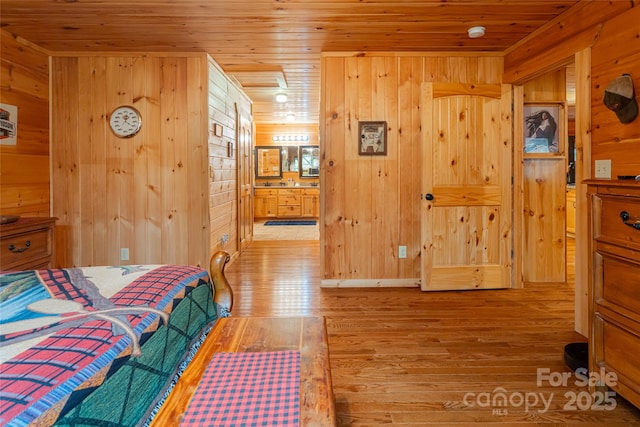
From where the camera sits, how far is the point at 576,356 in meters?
2.16

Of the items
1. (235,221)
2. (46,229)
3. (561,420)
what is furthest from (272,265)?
(561,420)

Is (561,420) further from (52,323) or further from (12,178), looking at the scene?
(12,178)

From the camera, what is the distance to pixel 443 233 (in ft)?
12.1

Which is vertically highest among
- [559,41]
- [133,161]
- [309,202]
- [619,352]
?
[559,41]

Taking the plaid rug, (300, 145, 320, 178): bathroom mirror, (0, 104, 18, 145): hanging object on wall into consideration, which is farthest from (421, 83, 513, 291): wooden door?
(300, 145, 320, 178): bathroom mirror

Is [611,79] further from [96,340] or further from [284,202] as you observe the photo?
[284,202]

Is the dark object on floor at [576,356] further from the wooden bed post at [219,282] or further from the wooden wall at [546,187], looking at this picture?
the wooden bed post at [219,282]

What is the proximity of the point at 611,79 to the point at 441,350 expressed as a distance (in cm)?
204

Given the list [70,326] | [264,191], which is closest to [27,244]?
[70,326]

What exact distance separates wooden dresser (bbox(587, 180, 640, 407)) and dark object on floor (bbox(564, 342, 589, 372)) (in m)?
0.27

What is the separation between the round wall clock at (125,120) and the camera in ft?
12.1

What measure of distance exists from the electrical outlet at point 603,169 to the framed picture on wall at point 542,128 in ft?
4.66

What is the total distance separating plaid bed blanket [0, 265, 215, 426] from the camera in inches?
30.5

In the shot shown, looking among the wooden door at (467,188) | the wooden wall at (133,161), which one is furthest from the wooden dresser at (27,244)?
the wooden door at (467,188)
